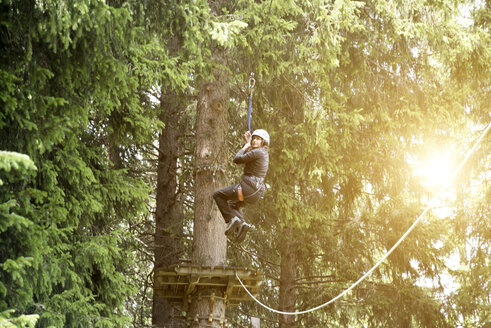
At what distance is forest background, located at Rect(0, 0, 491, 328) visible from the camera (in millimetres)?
5746

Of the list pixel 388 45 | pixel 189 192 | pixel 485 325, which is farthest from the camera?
pixel 189 192

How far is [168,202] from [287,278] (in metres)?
3.13

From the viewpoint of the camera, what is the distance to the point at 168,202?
41.3ft

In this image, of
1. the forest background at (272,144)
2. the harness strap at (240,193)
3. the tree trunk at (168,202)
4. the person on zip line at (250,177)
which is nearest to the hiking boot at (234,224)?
the person on zip line at (250,177)

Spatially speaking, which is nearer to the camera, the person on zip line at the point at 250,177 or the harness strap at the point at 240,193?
the person on zip line at the point at 250,177

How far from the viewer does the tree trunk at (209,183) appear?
862 centimetres

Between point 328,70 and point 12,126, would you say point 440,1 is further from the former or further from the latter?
point 12,126

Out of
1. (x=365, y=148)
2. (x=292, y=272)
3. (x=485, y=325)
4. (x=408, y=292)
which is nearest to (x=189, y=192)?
(x=292, y=272)

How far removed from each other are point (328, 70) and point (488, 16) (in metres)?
3.08

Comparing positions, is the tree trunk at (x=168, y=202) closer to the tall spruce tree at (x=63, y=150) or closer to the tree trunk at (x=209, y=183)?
the tree trunk at (x=209, y=183)

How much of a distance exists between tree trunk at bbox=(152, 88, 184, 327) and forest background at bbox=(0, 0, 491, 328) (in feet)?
0.16

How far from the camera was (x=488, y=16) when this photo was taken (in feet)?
32.8

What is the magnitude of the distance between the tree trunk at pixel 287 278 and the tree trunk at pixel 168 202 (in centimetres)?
227

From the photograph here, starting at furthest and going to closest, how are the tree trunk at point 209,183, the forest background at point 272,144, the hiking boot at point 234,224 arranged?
the tree trunk at point 209,183
the hiking boot at point 234,224
the forest background at point 272,144
